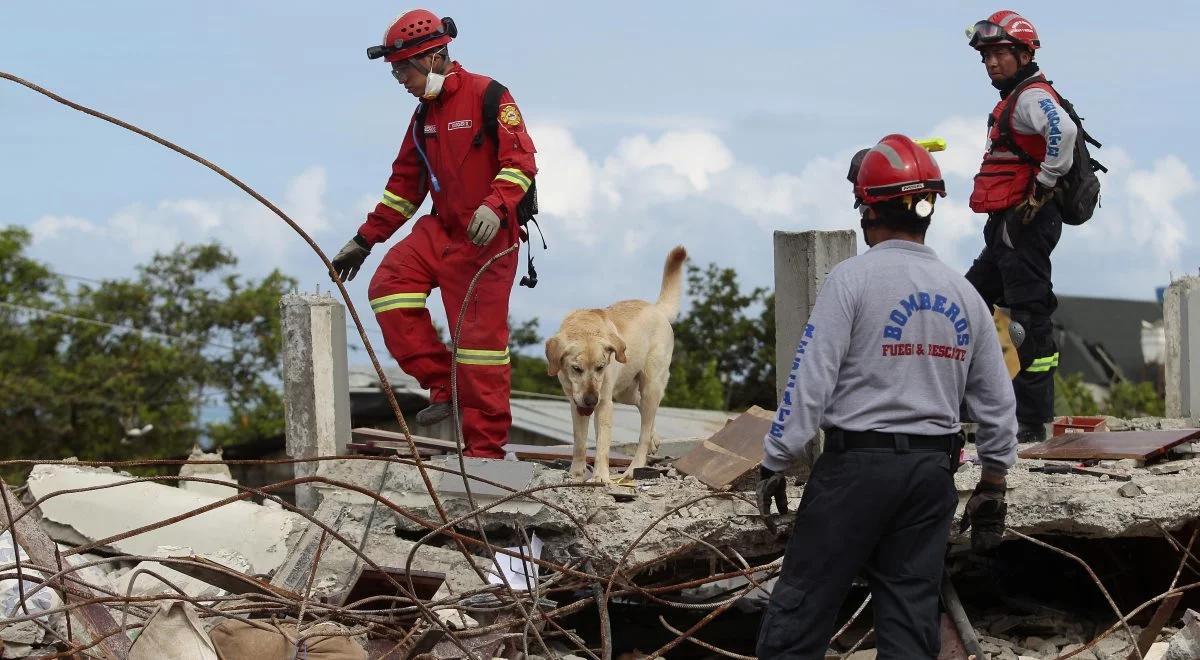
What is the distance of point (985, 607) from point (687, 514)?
7.63 ft

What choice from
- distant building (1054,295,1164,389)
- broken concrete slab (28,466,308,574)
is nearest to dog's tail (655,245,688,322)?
broken concrete slab (28,466,308,574)

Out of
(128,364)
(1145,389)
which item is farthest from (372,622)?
(1145,389)

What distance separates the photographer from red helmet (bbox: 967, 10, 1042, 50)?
7270 mm

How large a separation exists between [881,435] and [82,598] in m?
3.11

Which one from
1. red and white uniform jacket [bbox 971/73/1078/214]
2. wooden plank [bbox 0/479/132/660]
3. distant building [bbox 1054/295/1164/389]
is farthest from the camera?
distant building [bbox 1054/295/1164/389]

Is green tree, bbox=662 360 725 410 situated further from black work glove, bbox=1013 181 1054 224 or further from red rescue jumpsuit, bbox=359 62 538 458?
red rescue jumpsuit, bbox=359 62 538 458

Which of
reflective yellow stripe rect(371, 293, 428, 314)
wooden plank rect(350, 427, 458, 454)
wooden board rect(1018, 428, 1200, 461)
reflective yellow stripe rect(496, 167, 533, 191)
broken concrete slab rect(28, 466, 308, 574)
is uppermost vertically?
reflective yellow stripe rect(496, 167, 533, 191)

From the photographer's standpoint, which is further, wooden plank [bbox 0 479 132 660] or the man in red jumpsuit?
the man in red jumpsuit

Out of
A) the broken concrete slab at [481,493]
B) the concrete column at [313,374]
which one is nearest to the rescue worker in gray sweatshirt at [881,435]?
the broken concrete slab at [481,493]

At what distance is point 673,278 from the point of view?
305 inches

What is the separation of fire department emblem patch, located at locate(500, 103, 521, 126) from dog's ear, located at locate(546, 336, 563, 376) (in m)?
1.07

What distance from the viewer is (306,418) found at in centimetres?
727

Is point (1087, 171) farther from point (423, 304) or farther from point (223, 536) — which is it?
point (223, 536)

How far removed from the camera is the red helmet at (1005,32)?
7.27 m
